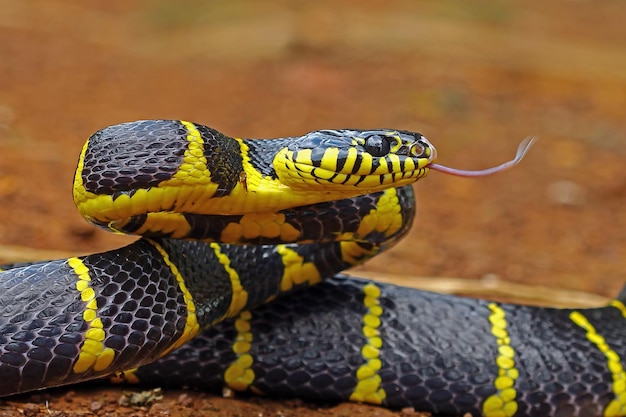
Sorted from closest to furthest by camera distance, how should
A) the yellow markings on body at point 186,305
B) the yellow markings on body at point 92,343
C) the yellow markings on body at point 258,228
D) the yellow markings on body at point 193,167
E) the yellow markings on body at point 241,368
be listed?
the yellow markings on body at point 92,343
the yellow markings on body at point 193,167
the yellow markings on body at point 186,305
the yellow markings on body at point 258,228
the yellow markings on body at point 241,368

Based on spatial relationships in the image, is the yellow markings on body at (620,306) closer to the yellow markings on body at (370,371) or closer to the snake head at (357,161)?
the yellow markings on body at (370,371)

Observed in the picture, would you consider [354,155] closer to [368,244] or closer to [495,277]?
[368,244]

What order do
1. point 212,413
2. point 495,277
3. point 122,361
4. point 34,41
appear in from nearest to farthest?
1. point 122,361
2. point 212,413
3. point 495,277
4. point 34,41

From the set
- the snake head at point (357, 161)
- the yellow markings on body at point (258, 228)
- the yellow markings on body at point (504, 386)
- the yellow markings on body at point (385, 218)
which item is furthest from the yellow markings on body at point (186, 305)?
the yellow markings on body at point (504, 386)

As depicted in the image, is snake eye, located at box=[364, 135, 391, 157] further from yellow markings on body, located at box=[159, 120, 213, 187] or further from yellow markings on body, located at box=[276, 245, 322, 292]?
yellow markings on body, located at box=[276, 245, 322, 292]

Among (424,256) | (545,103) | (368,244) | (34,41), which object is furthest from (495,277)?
(34,41)

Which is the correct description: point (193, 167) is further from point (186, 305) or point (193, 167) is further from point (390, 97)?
point (390, 97)

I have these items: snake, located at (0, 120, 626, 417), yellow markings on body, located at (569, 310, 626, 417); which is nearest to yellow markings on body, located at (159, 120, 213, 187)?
snake, located at (0, 120, 626, 417)
